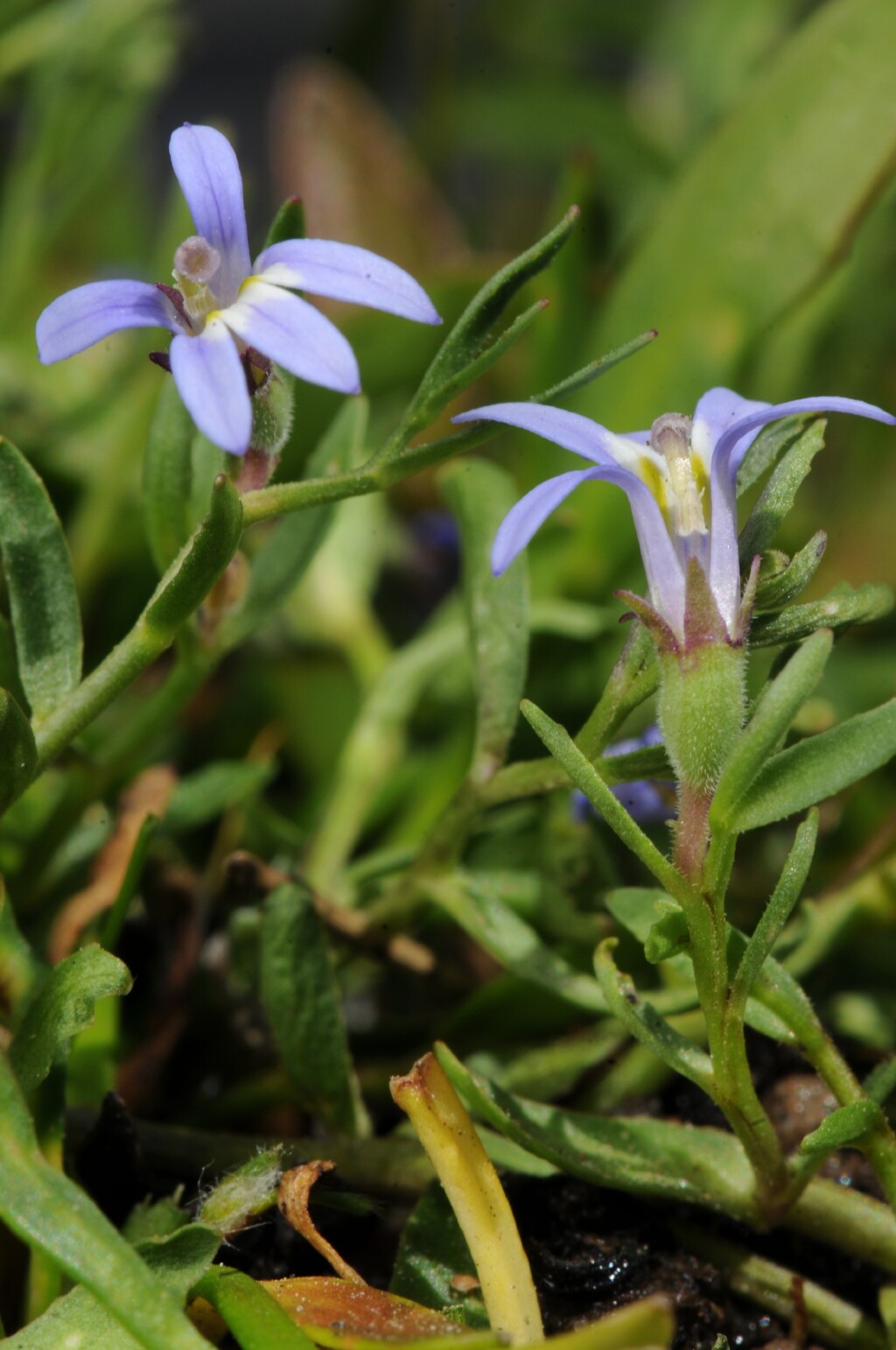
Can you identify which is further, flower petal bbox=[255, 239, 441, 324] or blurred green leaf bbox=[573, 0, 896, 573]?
blurred green leaf bbox=[573, 0, 896, 573]

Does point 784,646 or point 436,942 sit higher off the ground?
point 784,646

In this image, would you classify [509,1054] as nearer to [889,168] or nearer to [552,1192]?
[552,1192]

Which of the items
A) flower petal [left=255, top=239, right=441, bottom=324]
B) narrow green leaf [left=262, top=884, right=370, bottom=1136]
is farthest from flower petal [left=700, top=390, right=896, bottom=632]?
narrow green leaf [left=262, top=884, right=370, bottom=1136]

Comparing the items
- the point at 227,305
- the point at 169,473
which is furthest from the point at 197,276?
the point at 169,473

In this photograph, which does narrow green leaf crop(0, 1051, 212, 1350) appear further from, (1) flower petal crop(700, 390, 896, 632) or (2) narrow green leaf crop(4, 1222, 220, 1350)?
(1) flower petal crop(700, 390, 896, 632)

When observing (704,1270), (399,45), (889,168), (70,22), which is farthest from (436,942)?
(399,45)

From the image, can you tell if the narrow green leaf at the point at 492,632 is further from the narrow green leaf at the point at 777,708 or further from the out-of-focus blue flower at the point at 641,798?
the narrow green leaf at the point at 777,708
